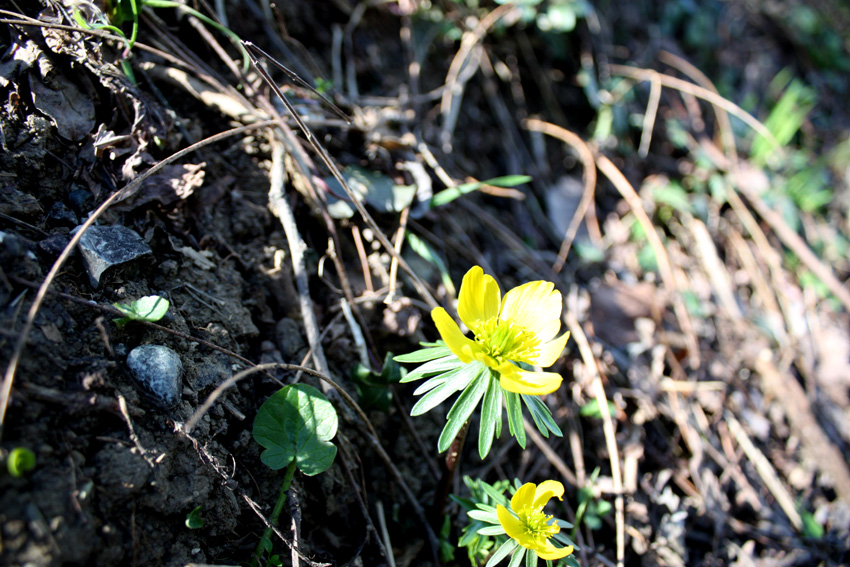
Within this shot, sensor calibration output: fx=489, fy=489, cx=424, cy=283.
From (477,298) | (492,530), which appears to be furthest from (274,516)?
(477,298)

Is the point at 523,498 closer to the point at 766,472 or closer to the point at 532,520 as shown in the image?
the point at 532,520

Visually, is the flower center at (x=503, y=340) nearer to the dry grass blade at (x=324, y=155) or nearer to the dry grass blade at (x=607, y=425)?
the dry grass blade at (x=324, y=155)

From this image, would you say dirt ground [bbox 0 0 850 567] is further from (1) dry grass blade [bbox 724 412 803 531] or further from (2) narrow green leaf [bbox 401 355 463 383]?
(2) narrow green leaf [bbox 401 355 463 383]

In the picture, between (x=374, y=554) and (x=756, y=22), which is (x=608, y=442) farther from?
(x=756, y=22)

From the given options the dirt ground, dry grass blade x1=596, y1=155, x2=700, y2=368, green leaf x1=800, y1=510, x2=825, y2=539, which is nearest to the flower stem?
the dirt ground

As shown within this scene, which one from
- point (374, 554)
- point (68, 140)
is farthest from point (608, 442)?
point (68, 140)
